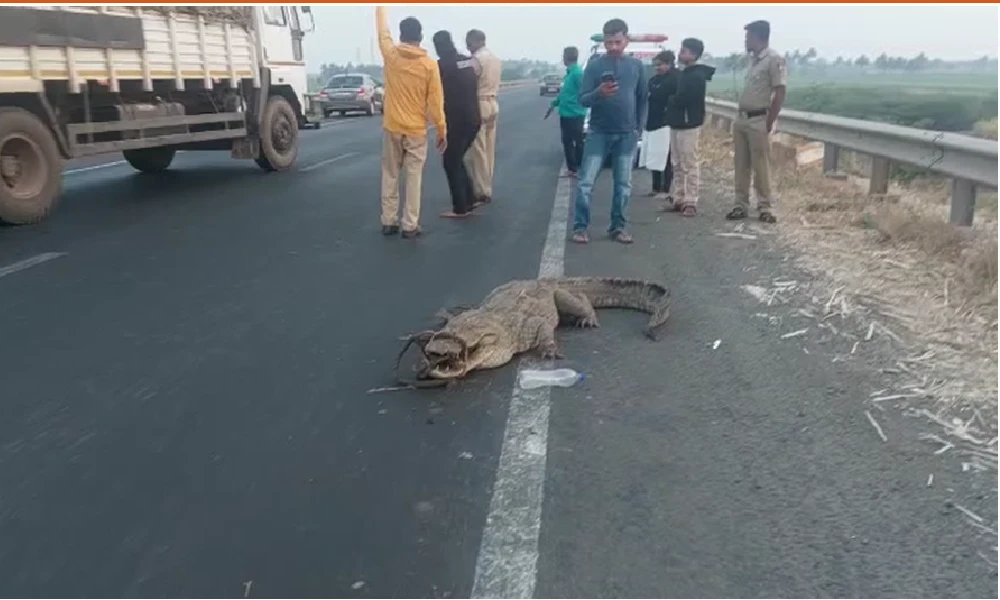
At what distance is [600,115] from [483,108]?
10.8 ft

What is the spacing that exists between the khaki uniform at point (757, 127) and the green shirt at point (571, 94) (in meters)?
3.26

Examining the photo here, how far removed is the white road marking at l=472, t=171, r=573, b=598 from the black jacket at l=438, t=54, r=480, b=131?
578 centimetres

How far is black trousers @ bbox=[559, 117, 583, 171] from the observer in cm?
1298

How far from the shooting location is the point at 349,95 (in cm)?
3341

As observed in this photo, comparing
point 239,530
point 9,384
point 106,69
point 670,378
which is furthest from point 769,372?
point 106,69

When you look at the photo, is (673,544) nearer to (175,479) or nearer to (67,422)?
(175,479)

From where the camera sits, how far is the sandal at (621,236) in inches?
331

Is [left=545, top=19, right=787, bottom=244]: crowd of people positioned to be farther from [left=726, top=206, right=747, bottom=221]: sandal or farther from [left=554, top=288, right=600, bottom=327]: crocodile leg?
[left=554, top=288, right=600, bottom=327]: crocodile leg

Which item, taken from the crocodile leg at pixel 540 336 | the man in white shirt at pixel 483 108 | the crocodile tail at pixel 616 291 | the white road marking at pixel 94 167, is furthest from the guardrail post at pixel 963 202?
the white road marking at pixel 94 167

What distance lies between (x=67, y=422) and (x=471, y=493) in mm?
2061

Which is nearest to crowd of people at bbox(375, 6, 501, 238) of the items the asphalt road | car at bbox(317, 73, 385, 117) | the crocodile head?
the asphalt road

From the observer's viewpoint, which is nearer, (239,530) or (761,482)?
(239,530)

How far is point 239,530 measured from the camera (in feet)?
10.6

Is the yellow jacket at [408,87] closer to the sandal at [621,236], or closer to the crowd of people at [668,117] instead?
the crowd of people at [668,117]
